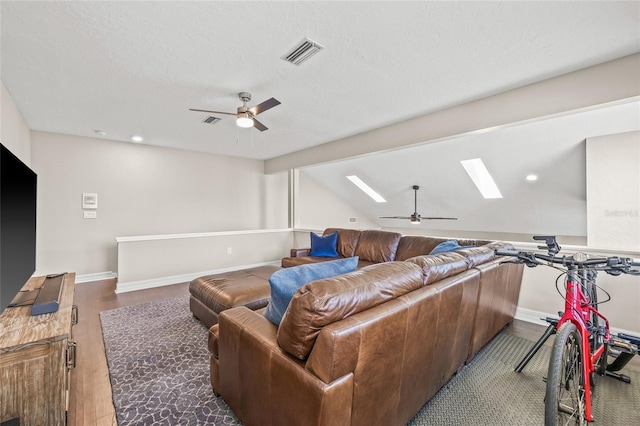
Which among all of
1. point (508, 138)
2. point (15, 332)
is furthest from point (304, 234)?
point (15, 332)

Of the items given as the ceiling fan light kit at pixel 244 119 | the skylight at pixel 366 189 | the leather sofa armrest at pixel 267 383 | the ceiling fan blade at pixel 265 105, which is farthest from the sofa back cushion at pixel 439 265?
the skylight at pixel 366 189

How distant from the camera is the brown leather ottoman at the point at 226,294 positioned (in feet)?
8.27

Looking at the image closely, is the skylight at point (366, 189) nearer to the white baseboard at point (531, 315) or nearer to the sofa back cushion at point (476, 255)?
the white baseboard at point (531, 315)

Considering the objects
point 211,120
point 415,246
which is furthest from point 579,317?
point 211,120

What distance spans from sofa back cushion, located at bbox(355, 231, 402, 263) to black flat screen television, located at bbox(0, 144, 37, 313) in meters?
3.54

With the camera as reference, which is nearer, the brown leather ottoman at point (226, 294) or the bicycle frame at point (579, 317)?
the bicycle frame at point (579, 317)

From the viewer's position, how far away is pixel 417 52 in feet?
7.29

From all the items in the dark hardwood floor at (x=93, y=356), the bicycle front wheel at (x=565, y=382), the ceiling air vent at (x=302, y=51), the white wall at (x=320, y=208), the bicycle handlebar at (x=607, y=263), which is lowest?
the dark hardwood floor at (x=93, y=356)

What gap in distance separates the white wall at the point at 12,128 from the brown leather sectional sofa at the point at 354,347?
10.4 ft

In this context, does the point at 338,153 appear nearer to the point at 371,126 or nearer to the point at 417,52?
the point at 371,126

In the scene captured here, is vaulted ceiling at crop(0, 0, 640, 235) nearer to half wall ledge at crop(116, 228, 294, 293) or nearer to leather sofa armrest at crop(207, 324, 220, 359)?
half wall ledge at crop(116, 228, 294, 293)

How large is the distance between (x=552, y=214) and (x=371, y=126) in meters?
4.02

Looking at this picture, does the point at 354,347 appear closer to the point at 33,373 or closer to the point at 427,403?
the point at 427,403

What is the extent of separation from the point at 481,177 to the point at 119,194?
6659 mm
